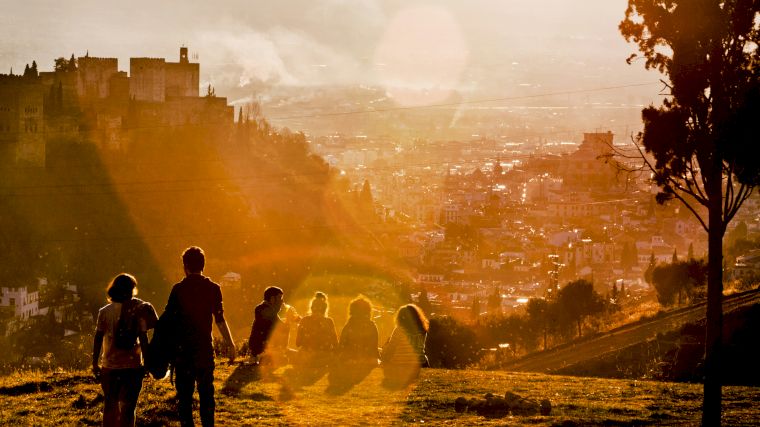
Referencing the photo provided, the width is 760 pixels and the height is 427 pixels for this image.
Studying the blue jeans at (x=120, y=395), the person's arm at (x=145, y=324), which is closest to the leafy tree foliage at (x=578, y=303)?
the person's arm at (x=145, y=324)

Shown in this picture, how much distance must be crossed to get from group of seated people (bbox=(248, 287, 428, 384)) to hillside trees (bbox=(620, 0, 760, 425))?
4.08m

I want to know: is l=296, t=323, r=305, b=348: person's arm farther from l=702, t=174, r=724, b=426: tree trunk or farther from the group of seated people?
l=702, t=174, r=724, b=426: tree trunk

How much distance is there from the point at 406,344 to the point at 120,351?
5.70 m

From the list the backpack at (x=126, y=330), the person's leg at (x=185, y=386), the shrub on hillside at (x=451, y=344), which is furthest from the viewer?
the shrub on hillside at (x=451, y=344)

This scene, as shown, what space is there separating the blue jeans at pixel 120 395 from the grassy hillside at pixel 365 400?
1261mm

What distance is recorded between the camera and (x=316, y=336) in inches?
553

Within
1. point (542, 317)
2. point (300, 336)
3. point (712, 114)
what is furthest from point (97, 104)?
point (712, 114)

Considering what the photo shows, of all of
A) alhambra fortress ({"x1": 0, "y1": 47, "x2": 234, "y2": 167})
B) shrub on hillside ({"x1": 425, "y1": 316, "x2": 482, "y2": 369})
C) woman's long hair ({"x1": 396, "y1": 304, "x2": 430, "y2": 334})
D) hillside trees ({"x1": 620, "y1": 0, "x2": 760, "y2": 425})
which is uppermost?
alhambra fortress ({"x1": 0, "y1": 47, "x2": 234, "y2": 167})

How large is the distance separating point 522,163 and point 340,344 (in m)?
86.9

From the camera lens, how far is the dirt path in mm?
20031

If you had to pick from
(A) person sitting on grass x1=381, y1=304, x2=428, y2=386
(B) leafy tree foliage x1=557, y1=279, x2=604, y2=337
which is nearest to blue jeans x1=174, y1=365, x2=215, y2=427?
(A) person sitting on grass x1=381, y1=304, x2=428, y2=386

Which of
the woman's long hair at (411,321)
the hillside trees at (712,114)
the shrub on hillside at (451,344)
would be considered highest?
the hillside trees at (712,114)

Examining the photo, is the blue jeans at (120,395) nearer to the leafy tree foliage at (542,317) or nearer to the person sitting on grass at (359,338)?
the person sitting on grass at (359,338)

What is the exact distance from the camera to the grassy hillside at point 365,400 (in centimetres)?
1041
